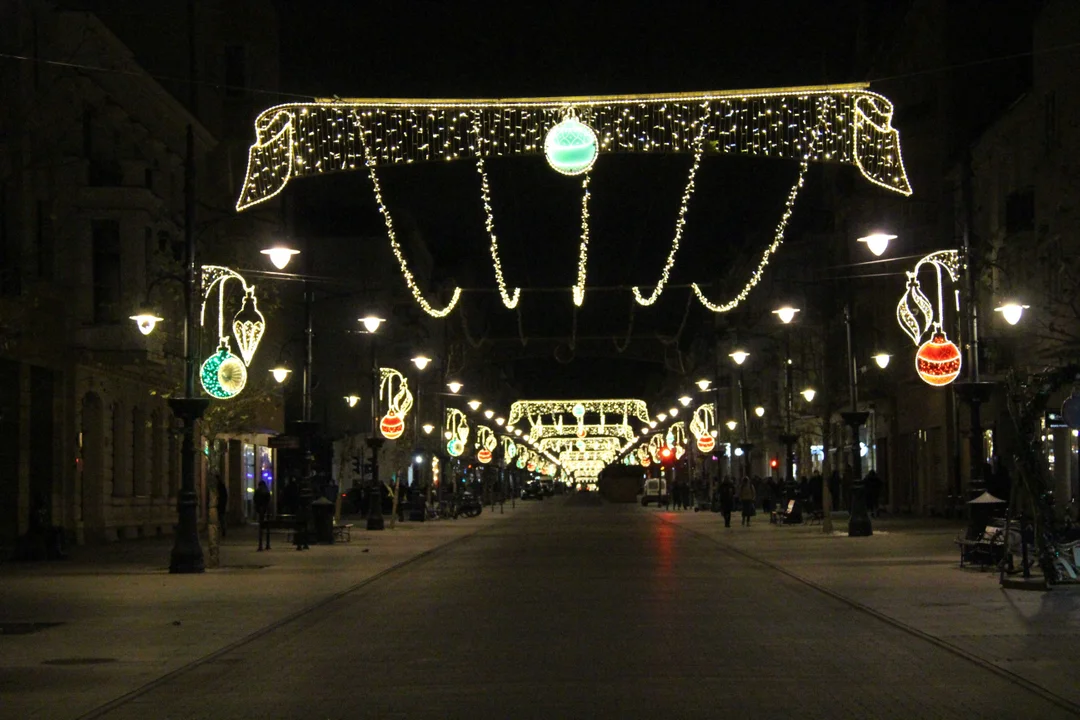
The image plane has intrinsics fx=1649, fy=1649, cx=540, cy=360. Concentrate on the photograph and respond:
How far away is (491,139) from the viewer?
83.0ft

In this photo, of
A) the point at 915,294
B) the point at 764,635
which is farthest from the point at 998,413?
the point at 764,635

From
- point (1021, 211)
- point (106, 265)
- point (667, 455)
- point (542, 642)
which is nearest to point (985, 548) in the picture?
point (542, 642)

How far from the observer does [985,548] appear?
1053 inches

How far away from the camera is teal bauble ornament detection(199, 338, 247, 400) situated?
2988cm

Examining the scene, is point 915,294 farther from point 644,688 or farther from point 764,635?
point 644,688

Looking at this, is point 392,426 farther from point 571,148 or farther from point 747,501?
point 571,148

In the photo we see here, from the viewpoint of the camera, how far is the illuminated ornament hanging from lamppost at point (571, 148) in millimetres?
22297

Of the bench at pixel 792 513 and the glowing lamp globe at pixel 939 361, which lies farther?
the bench at pixel 792 513

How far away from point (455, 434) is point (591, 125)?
2223 inches

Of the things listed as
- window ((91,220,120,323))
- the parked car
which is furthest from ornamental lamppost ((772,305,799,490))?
the parked car

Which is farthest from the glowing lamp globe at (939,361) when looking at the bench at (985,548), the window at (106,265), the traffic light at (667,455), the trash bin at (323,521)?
the traffic light at (667,455)

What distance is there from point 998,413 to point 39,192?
28.6m

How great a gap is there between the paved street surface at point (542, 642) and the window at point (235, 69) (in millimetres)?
28328

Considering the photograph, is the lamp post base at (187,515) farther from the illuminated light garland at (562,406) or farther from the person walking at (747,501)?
the illuminated light garland at (562,406)
